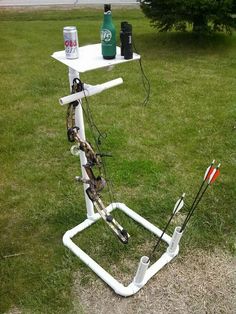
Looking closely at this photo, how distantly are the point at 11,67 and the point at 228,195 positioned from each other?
5.87 meters

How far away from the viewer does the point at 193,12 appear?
7.63 metres

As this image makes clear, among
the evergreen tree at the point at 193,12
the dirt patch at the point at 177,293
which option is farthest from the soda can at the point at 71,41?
the evergreen tree at the point at 193,12

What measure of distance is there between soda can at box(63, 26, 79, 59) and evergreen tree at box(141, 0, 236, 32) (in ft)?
19.1

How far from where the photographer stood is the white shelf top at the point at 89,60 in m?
2.37

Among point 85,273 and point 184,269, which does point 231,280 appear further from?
point 85,273

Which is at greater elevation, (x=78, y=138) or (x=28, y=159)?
(x=78, y=138)

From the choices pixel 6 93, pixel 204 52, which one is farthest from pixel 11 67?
pixel 204 52

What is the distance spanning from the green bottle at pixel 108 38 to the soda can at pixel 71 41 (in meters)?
0.20

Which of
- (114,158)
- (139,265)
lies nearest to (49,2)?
(114,158)

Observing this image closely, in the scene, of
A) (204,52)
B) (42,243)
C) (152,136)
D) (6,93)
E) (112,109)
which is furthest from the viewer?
(204,52)

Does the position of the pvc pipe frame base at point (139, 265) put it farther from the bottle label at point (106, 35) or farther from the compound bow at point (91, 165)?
the bottle label at point (106, 35)

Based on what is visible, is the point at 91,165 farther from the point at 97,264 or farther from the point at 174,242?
the point at 174,242

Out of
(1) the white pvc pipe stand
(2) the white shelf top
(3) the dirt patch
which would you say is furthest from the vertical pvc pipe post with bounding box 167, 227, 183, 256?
(2) the white shelf top

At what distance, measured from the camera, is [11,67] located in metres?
7.70
